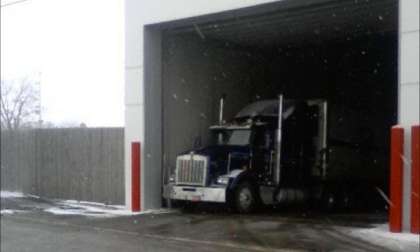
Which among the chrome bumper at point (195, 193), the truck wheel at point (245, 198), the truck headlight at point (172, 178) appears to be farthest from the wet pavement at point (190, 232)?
the truck headlight at point (172, 178)

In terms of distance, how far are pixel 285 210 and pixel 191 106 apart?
14.9 ft

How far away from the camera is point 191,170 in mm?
19594

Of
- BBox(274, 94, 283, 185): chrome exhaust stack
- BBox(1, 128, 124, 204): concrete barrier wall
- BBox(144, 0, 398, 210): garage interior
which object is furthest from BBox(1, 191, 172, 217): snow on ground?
BBox(274, 94, 283, 185): chrome exhaust stack

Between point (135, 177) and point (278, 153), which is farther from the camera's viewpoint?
point (278, 153)

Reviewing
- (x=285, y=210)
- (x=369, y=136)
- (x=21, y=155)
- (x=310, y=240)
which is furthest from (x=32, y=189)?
(x=310, y=240)

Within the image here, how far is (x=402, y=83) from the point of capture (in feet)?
47.4

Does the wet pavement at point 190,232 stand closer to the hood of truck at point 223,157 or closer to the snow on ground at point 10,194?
the hood of truck at point 223,157

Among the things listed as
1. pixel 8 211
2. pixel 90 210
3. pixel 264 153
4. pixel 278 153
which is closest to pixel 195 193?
pixel 264 153

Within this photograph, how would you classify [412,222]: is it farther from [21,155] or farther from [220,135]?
[21,155]

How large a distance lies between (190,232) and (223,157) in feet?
15.6

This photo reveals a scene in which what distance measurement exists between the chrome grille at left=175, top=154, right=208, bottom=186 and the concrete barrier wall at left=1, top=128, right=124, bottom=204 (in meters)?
2.92

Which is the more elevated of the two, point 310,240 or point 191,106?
point 191,106

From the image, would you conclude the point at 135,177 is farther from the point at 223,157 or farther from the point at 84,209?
the point at 223,157

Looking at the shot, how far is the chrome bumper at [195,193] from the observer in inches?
746
